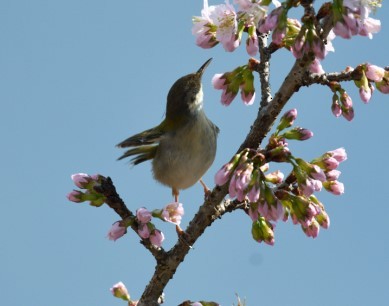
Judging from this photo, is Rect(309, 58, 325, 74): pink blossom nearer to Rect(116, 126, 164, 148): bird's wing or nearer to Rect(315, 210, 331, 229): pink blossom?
Rect(315, 210, 331, 229): pink blossom

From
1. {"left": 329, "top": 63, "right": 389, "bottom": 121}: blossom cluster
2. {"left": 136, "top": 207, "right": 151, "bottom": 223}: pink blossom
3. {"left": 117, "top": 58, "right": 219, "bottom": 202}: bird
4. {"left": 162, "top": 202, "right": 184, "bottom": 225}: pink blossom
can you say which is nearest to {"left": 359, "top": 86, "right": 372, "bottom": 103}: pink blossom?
{"left": 329, "top": 63, "right": 389, "bottom": 121}: blossom cluster

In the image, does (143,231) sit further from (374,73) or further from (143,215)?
(374,73)

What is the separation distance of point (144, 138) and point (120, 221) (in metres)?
1.98

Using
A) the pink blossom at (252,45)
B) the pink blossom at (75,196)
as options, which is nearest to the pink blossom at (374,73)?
the pink blossom at (252,45)

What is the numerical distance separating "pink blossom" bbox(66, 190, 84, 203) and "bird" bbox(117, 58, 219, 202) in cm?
193

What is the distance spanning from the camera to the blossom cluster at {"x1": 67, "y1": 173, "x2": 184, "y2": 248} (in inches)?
156

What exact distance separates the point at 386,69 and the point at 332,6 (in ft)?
2.43

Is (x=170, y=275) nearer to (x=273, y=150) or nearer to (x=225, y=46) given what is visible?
(x=273, y=150)

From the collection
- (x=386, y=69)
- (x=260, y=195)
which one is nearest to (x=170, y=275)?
(x=260, y=195)

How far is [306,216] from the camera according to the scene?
11.9 ft

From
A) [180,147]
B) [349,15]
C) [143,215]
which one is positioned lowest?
[143,215]

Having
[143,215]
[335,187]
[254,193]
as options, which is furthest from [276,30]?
[143,215]

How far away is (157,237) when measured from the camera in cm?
396

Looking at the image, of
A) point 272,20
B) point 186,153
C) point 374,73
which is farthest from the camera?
point 186,153
